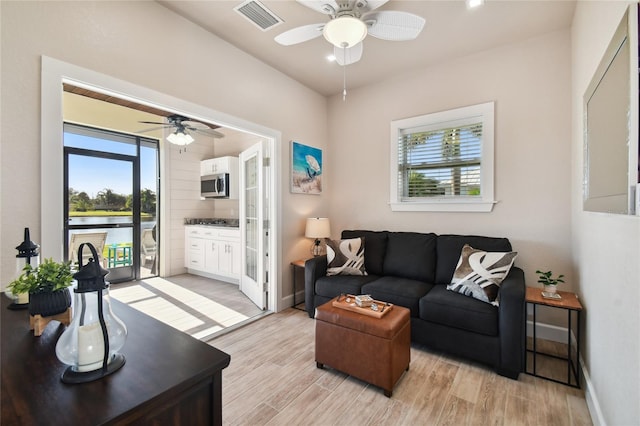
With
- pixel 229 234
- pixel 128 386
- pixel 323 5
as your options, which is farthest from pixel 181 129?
pixel 128 386

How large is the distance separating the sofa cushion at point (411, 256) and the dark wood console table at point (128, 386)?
2.54 meters

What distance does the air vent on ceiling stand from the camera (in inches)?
90.3

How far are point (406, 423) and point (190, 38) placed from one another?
10.9ft

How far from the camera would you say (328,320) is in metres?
2.16

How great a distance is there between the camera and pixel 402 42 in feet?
9.32

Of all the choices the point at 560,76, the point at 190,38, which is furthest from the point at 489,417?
the point at 190,38

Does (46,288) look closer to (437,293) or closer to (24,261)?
(24,261)

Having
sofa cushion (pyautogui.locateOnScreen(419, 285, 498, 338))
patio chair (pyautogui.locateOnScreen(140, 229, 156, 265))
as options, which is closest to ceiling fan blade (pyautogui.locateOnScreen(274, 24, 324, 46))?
sofa cushion (pyautogui.locateOnScreen(419, 285, 498, 338))

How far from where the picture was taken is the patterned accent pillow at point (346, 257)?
321 centimetres

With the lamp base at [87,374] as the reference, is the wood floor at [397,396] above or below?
below

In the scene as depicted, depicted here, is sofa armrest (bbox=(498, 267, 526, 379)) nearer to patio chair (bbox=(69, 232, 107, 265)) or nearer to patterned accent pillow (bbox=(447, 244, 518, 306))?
patterned accent pillow (bbox=(447, 244, 518, 306))

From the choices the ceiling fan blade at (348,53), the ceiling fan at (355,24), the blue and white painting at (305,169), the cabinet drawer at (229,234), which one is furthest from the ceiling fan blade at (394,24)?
the cabinet drawer at (229,234)

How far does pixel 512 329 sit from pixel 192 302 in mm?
3564

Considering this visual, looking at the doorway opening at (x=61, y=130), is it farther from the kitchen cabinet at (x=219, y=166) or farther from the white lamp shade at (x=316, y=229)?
the kitchen cabinet at (x=219, y=166)
